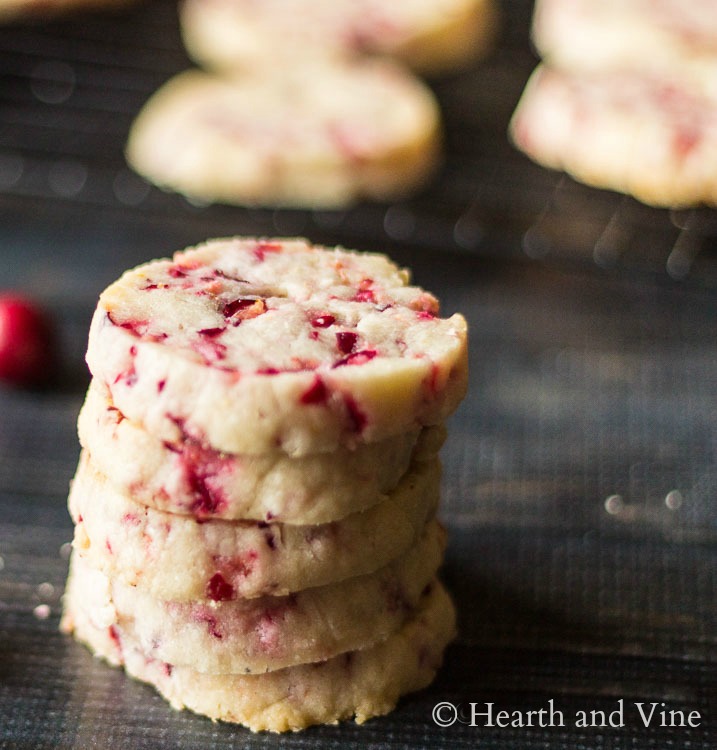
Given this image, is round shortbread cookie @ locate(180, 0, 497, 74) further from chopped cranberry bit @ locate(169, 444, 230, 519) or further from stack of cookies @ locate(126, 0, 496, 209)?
chopped cranberry bit @ locate(169, 444, 230, 519)

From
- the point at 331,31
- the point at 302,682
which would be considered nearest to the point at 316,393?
the point at 302,682

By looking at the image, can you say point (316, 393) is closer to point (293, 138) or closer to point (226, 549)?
point (226, 549)

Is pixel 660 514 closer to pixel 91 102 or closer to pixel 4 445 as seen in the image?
pixel 4 445

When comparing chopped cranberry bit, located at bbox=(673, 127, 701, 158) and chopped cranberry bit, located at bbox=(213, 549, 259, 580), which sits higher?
chopped cranberry bit, located at bbox=(213, 549, 259, 580)

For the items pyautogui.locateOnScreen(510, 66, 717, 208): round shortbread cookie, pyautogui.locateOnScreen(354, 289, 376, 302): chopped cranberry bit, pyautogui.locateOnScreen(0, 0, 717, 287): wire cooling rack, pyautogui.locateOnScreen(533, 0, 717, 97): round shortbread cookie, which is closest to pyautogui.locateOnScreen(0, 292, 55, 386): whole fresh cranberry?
pyautogui.locateOnScreen(0, 0, 717, 287): wire cooling rack

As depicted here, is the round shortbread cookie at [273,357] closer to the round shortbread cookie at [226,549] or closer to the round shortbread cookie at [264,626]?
the round shortbread cookie at [226,549]
